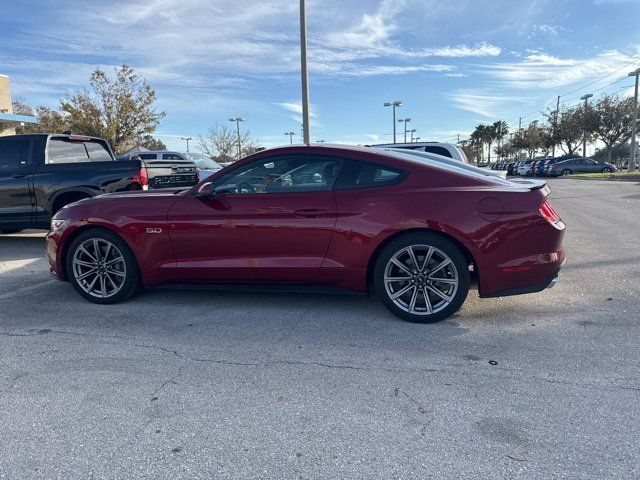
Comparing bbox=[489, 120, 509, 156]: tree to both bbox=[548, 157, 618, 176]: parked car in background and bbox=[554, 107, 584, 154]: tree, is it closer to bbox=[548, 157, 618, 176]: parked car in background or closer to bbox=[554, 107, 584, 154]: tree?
bbox=[554, 107, 584, 154]: tree

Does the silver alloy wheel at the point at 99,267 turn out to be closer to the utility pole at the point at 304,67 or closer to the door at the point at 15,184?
the door at the point at 15,184

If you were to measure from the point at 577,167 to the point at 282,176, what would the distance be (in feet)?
134

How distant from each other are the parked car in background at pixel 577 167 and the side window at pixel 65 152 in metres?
38.2

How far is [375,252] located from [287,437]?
2.05 m

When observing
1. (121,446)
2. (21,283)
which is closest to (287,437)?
(121,446)

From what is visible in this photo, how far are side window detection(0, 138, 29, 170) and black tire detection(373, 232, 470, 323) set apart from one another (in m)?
6.63

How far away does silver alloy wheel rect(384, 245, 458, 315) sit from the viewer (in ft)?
13.7

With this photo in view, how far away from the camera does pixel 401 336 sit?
4.01 meters

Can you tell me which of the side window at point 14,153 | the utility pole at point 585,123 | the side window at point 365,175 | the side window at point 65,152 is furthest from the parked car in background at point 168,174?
the utility pole at point 585,123

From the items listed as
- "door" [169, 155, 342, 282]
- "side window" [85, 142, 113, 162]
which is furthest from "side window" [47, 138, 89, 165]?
"door" [169, 155, 342, 282]

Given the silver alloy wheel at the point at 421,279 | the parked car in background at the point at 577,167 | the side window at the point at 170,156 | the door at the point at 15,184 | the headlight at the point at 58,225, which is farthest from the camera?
the parked car in background at the point at 577,167

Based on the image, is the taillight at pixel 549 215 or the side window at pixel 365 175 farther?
the side window at pixel 365 175

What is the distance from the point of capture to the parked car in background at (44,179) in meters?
7.71

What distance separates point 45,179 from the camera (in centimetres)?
777
